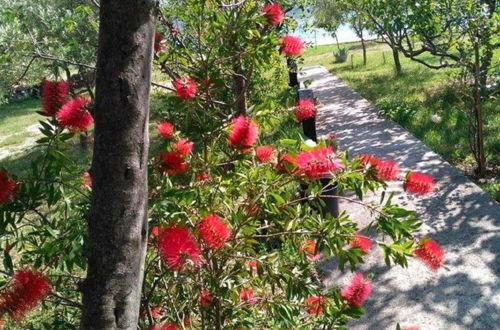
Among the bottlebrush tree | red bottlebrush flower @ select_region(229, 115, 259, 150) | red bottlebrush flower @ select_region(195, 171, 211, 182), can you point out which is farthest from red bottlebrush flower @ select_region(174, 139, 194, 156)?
red bottlebrush flower @ select_region(229, 115, 259, 150)

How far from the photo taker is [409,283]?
3.78 meters

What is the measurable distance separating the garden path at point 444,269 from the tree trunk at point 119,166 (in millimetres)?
1773

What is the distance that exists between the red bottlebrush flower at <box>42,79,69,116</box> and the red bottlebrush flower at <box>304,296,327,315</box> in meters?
1.22

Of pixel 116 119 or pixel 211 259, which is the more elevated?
pixel 116 119

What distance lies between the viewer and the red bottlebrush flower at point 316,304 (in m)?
2.12

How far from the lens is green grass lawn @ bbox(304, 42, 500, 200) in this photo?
6.29 metres

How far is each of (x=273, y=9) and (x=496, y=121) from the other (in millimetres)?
5992

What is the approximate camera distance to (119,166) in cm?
104

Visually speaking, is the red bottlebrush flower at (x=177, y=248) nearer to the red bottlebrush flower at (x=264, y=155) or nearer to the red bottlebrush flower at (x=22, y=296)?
the red bottlebrush flower at (x=22, y=296)

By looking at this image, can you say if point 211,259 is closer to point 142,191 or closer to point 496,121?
→ point 142,191

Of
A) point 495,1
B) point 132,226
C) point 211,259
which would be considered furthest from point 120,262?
point 495,1

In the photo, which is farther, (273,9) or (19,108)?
(19,108)

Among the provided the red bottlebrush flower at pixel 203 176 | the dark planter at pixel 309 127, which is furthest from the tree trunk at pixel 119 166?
the dark planter at pixel 309 127

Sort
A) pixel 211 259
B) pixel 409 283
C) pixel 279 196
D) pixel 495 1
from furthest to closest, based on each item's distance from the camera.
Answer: pixel 495 1 → pixel 409 283 → pixel 211 259 → pixel 279 196
